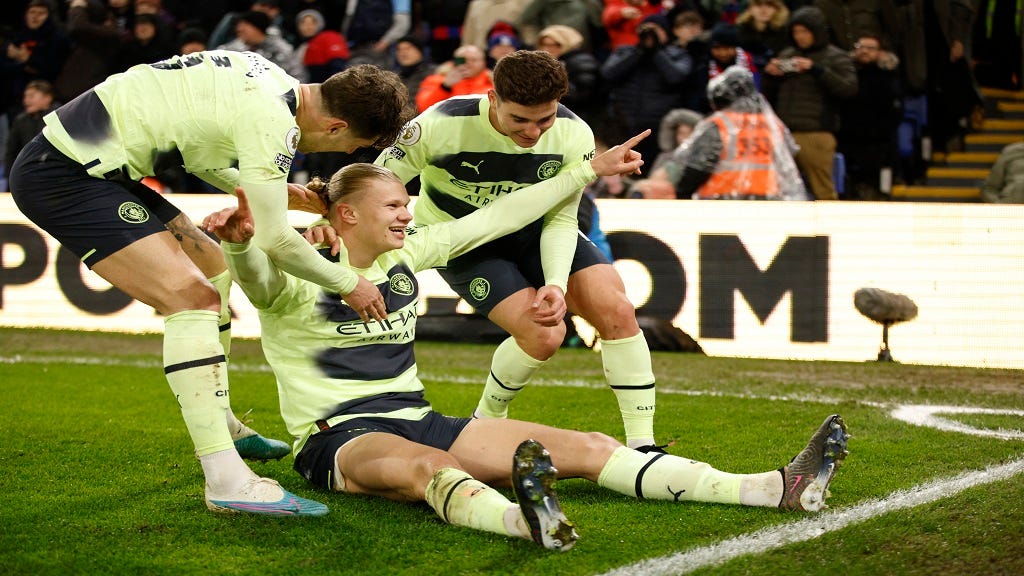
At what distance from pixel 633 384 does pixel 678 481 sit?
36.6 inches

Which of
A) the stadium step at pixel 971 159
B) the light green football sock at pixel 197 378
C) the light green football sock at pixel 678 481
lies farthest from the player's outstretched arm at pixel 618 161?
the stadium step at pixel 971 159

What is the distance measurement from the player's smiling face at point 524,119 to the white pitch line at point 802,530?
186cm

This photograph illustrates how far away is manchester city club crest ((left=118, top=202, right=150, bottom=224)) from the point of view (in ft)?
13.9

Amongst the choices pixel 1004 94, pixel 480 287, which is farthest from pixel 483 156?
pixel 1004 94

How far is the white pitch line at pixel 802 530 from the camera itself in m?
3.58

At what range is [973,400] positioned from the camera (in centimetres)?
708

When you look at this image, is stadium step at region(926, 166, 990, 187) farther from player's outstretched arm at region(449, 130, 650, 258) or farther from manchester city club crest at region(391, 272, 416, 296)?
manchester city club crest at region(391, 272, 416, 296)

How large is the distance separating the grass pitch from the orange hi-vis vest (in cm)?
220

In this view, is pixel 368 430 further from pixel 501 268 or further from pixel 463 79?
pixel 463 79

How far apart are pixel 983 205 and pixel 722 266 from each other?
6.58ft

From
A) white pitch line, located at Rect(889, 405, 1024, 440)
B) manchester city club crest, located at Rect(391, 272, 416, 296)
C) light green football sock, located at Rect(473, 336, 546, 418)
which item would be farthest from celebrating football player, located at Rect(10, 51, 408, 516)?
white pitch line, located at Rect(889, 405, 1024, 440)

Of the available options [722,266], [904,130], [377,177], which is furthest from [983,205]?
[377,177]

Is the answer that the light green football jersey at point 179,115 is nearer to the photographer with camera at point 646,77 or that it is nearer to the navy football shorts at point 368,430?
the navy football shorts at point 368,430

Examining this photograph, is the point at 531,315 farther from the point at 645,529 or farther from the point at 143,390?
the point at 143,390
